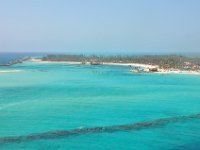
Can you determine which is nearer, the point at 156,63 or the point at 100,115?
the point at 100,115

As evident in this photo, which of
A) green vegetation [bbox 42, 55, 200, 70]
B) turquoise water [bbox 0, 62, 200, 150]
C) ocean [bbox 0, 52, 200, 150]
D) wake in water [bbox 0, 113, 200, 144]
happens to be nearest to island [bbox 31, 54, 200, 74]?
green vegetation [bbox 42, 55, 200, 70]

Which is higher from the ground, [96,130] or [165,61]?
[96,130]

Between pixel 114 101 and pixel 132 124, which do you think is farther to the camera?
pixel 114 101

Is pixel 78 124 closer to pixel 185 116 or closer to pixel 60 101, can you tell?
pixel 185 116

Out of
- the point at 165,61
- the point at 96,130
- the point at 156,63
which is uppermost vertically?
the point at 96,130

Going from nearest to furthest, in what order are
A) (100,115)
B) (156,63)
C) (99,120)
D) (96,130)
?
(96,130) → (99,120) → (100,115) → (156,63)

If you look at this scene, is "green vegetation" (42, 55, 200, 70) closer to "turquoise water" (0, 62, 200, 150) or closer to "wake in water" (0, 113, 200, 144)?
"turquoise water" (0, 62, 200, 150)

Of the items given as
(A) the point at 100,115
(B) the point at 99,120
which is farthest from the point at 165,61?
(B) the point at 99,120

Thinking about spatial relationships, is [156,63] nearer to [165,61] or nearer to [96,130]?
[165,61]

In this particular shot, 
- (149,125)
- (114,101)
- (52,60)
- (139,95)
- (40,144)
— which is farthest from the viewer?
(52,60)

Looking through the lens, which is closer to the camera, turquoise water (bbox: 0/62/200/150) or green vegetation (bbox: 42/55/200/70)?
turquoise water (bbox: 0/62/200/150)

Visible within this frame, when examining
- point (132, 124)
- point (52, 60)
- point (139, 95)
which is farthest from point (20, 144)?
point (52, 60)
